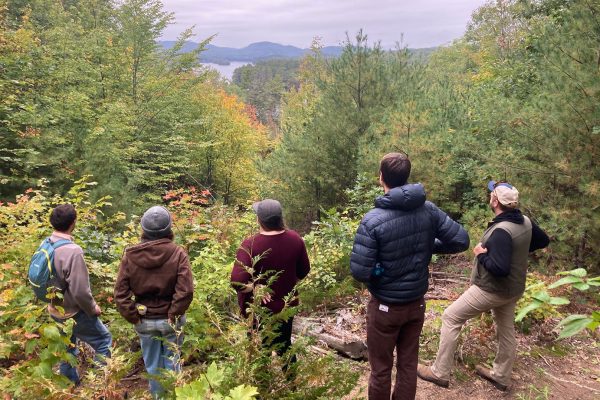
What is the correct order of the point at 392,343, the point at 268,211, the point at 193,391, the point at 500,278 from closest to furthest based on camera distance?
1. the point at 193,391
2. the point at 392,343
3. the point at 268,211
4. the point at 500,278

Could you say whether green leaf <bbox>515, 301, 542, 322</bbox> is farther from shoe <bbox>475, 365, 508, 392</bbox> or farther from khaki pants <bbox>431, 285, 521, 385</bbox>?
shoe <bbox>475, 365, 508, 392</bbox>

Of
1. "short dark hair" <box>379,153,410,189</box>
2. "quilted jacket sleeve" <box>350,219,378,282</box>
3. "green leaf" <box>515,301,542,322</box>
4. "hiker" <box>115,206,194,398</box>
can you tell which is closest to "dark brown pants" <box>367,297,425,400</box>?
"quilted jacket sleeve" <box>350,219,378,282</box>

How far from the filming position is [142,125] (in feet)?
58.0

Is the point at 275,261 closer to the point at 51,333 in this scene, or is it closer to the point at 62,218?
Result: the point at 51,333

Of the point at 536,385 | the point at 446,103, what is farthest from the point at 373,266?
the point at 446,103

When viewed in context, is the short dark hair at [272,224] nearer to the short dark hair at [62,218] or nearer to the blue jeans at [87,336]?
the short dark hair at [62,218]

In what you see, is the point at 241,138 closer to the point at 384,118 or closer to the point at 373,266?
the point at 384,118

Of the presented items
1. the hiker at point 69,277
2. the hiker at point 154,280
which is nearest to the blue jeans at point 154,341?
the hiker at point 154,280

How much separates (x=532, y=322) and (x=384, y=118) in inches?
Answer: 218

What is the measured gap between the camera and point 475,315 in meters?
3.39

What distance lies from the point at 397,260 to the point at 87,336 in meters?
2.84

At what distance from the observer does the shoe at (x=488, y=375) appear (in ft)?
11.8

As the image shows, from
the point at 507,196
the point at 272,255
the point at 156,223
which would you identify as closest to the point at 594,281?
the point at 507,196

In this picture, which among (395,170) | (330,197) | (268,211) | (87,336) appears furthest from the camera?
(330,197)
